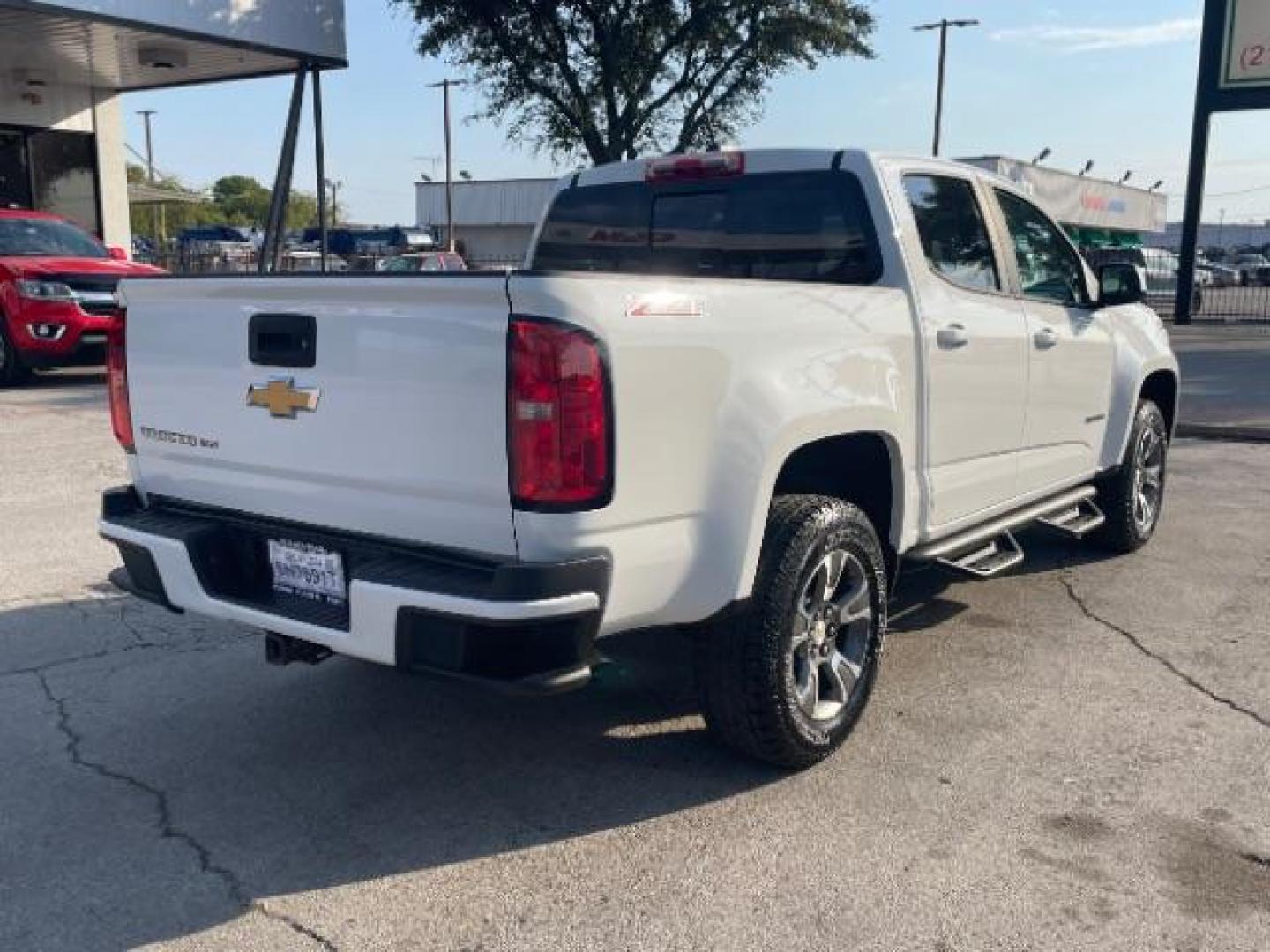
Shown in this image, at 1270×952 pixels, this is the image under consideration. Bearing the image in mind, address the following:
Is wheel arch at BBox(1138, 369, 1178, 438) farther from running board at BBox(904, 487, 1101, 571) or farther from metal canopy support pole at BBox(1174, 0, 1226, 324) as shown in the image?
metal canopy support pole at BBox(1174, 0, 1226, 324)

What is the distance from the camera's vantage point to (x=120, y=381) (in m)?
3.85

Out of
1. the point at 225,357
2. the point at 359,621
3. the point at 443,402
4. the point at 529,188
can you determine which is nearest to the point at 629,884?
the point at 359,621

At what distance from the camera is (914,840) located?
3.26 meters

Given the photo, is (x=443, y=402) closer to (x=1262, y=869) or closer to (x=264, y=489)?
(x=264, y=489)

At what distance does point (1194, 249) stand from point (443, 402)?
70.2 feet

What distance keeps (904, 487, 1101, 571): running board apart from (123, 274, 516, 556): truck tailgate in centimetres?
204

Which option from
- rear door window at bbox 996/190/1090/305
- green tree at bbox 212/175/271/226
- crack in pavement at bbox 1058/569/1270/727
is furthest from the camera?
green tree at bbox 212/175/271/226

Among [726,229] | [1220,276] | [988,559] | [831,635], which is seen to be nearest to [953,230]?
[726,229]

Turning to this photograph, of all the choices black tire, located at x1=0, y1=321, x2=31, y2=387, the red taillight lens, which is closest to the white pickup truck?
the red taillight lens

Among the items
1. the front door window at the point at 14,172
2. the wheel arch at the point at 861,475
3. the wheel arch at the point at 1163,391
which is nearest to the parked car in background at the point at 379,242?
the front door window at the point at 14,172

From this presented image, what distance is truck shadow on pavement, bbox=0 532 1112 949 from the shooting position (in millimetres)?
3045

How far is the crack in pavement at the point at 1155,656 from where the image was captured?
420 centimetres

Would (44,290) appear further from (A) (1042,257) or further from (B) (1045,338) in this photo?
(B) (1045,338)

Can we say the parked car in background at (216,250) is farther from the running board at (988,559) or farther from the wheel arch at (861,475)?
the wheel arch at (861,475)
